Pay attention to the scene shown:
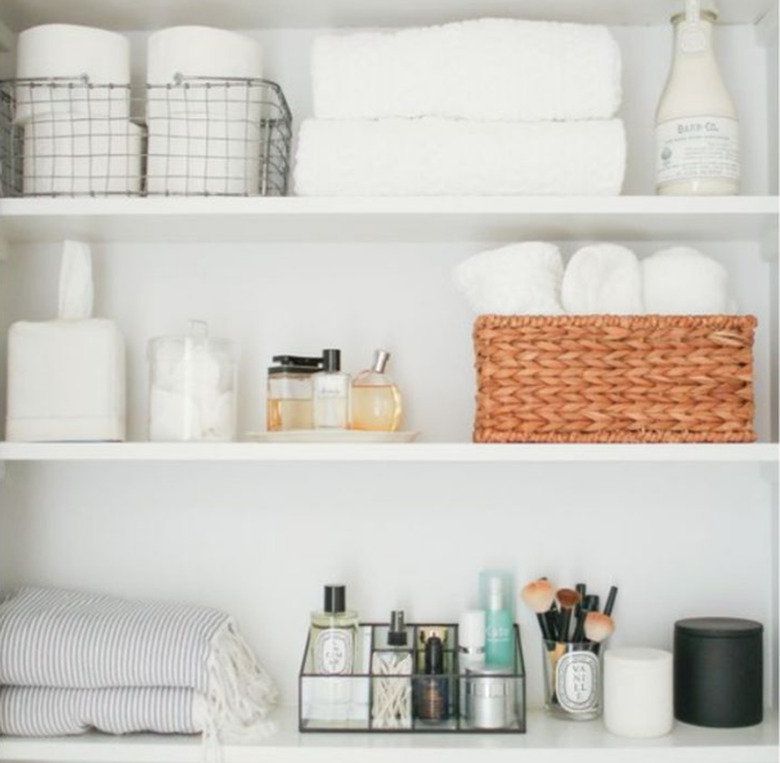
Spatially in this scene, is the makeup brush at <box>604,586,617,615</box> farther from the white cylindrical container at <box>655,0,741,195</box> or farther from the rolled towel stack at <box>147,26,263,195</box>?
the rolled towel stack at <box>147,26,263,195</box>

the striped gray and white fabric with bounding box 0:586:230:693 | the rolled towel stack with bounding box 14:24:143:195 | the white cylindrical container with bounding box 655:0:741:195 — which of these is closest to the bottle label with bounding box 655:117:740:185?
the white cylindrical container with bounding box 655:0:741:195

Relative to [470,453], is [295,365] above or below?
above

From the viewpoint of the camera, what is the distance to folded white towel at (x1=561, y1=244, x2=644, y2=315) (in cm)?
138

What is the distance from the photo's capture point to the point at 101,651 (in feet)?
4.50

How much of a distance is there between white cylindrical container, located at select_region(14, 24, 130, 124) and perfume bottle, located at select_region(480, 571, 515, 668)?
0.75 meters

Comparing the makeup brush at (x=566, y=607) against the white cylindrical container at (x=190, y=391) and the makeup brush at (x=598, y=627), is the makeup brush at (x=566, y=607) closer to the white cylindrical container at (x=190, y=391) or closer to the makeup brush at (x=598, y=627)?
the makeup brush at (x=598, y=627)

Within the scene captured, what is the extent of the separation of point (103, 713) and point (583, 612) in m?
0.60

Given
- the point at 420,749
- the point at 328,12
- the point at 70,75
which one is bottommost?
the point at 420,749

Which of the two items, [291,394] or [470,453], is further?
[291,394]

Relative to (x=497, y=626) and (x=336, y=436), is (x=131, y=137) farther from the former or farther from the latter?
(x=497, y=626)

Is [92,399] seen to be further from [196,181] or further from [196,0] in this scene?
[196,0]

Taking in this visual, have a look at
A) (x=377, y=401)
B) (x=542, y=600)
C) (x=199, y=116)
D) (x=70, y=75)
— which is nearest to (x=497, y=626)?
(x=542, y=600)

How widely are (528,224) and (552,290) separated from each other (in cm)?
10

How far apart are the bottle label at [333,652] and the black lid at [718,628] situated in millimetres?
411
